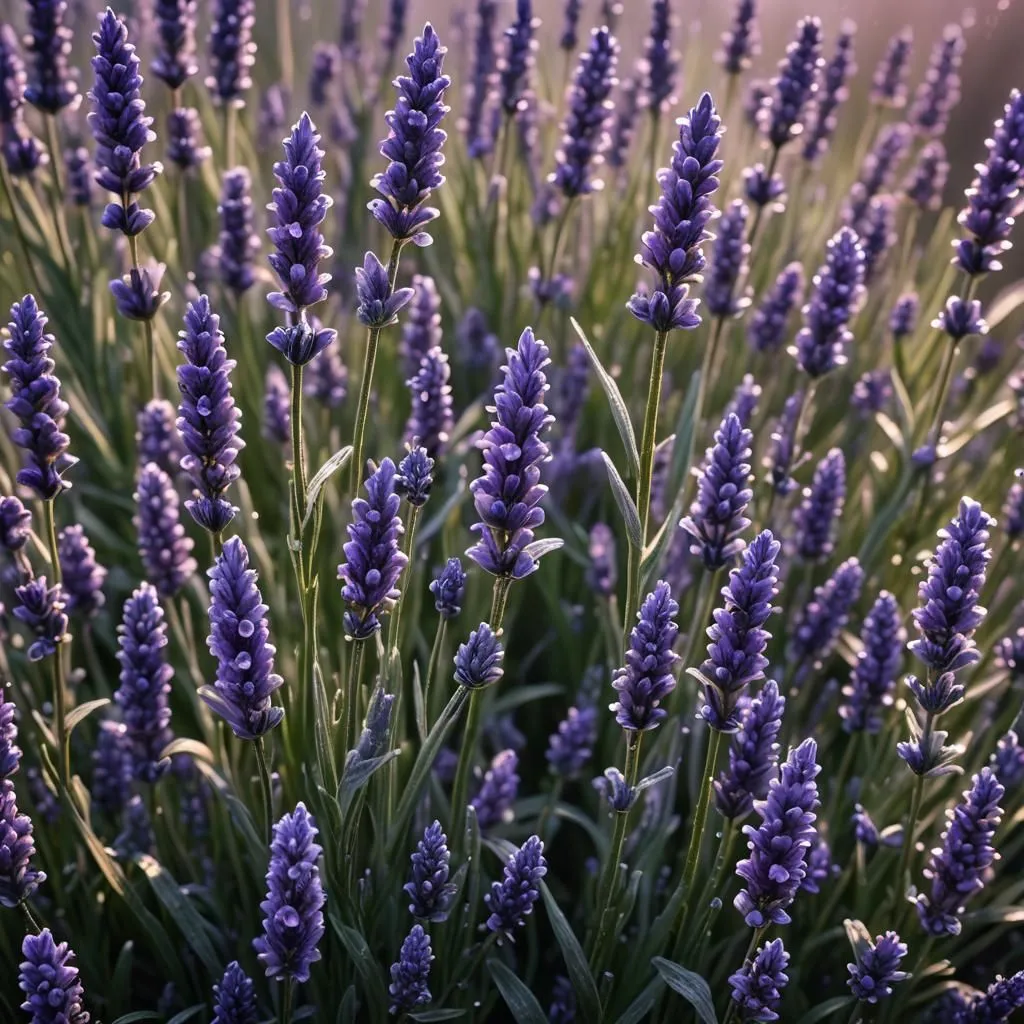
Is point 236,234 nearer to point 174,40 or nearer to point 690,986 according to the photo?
point 174,40

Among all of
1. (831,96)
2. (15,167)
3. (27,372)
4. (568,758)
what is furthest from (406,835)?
(831,96)

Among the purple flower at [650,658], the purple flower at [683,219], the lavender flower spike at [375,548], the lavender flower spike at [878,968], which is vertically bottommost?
the lavender flower spike at [878,968]

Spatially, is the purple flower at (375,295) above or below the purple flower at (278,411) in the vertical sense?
above

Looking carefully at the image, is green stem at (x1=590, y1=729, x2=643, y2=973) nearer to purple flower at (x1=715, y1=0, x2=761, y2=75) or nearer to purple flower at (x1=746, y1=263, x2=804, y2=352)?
purple flower at (x1=746, y1=263, x2=804, y2=352)

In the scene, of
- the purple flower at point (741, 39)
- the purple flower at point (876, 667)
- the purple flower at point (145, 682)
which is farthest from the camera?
the purple flower at point (741, 39)

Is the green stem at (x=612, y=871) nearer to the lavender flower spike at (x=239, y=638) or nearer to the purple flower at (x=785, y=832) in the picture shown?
the purple flower at (x=785, y=832)

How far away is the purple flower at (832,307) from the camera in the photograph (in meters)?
2.74

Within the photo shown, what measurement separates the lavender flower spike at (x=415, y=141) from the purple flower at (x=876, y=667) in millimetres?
1301

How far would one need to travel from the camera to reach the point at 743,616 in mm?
1731

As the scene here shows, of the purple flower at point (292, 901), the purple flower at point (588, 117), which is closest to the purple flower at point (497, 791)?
the purple flower at point (292, 901)

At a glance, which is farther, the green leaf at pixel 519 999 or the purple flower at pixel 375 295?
the green leaf at pixel 519 999

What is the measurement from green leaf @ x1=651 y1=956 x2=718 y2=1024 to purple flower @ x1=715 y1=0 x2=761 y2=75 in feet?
9.48

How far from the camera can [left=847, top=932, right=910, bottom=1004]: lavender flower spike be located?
1911 mm

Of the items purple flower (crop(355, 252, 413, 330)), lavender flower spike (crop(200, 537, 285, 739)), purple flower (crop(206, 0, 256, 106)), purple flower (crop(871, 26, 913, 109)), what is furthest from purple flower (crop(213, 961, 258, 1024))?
purple flower (crop(871, 26, 913, 109))
